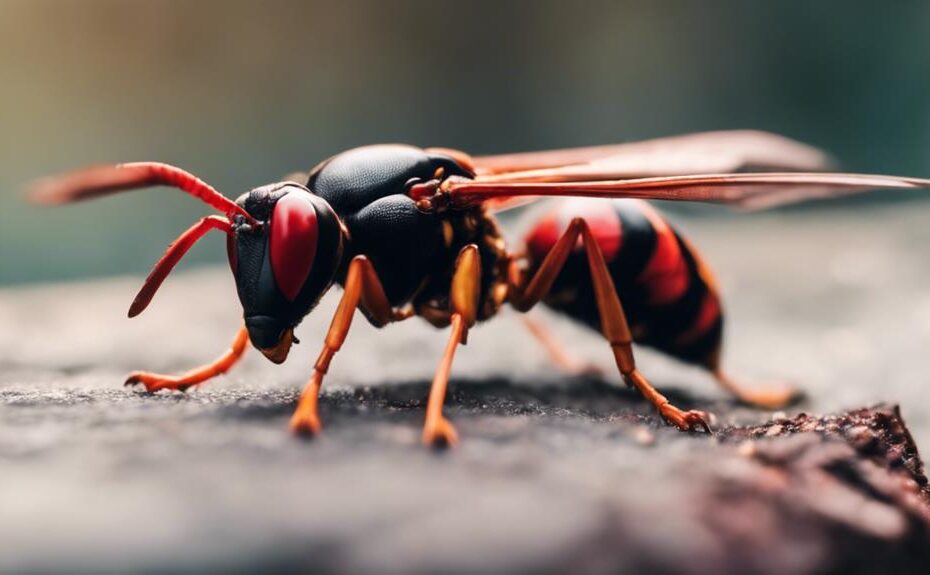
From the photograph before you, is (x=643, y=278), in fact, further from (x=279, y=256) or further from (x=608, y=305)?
(x=279, y=256)

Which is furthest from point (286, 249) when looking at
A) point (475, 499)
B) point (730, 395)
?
point (730, 395)

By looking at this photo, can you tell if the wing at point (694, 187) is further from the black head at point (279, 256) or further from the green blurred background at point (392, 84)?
the green blurred background at point (392, 84)

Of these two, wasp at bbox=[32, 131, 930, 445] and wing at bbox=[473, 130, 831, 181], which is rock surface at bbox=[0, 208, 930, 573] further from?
wing at bbox=[473, 130, 831, 181]

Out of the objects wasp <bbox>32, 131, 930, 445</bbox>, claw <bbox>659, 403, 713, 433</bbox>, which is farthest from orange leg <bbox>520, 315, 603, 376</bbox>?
claw <bbox>659, 403, 713, 433</bbox>

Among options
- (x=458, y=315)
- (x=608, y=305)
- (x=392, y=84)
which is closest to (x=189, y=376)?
(x=458, y=315)

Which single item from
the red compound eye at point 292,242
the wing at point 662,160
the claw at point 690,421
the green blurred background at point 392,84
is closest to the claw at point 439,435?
the red compound eye at point 292,242

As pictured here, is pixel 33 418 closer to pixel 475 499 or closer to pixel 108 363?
pixel 475 499
